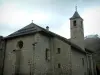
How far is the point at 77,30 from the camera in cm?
3509

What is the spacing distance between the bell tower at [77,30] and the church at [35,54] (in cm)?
677

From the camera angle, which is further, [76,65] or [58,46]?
[76,65]

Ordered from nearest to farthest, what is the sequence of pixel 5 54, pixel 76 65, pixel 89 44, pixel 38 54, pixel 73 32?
pixel 38 54 < pixel 5 54 < pixel 76 65 < pixel 73 32 < pixel 89 44

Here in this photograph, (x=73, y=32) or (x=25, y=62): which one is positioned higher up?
(x=73, y=32)

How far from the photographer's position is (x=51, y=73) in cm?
2328

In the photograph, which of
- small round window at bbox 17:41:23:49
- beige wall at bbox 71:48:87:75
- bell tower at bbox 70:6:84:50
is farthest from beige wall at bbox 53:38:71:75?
bell tower at bbox 70:6:84:50

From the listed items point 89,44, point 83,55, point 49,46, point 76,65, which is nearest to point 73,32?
point 83,55

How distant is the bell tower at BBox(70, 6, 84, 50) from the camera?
34.9m

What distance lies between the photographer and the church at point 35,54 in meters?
21.5

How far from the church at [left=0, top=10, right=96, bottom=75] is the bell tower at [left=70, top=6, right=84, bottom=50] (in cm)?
677

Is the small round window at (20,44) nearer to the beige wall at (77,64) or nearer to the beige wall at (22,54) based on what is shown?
the beige wall at (22,54)

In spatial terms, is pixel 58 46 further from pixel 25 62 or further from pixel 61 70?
pixel 25 62

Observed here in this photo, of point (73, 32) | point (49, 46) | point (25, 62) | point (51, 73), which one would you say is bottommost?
point (51, 73)

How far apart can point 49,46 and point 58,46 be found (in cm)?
174
